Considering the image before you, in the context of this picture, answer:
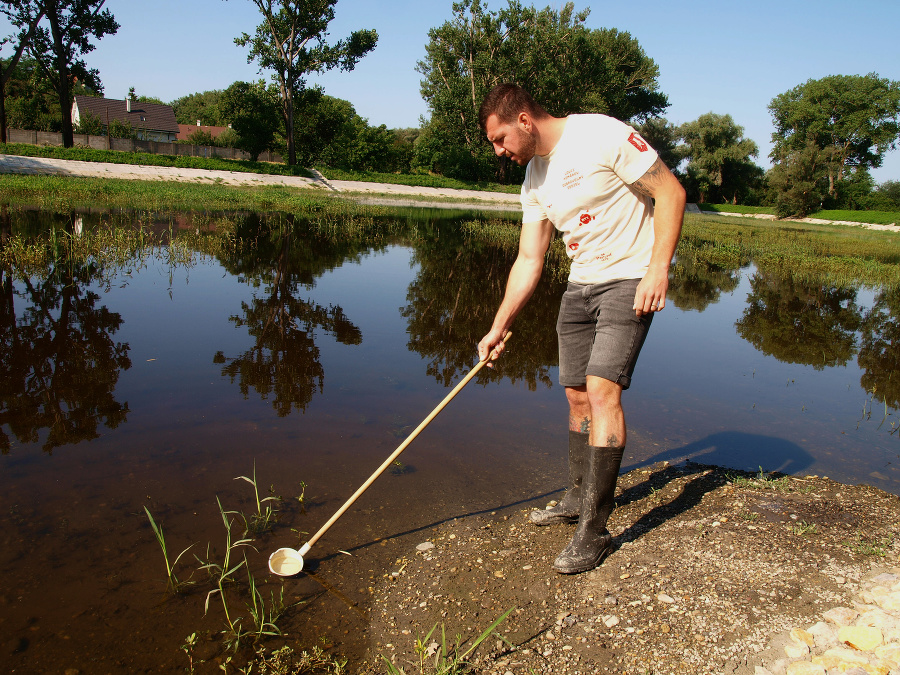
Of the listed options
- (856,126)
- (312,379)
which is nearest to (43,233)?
(312,379)

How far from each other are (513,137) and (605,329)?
1012 millimetres

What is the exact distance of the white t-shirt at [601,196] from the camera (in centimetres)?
273

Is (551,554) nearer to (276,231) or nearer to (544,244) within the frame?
(544,244)

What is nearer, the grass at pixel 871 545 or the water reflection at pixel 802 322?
the grass at pixel 871 545

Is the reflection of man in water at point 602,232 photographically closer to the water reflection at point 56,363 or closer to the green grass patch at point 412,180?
the water reflection at point 56,363

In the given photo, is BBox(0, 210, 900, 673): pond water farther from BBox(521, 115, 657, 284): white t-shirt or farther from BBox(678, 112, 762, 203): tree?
BBox(678, 112, 762, 203): tree

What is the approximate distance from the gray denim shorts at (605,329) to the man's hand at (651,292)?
8 centimetres

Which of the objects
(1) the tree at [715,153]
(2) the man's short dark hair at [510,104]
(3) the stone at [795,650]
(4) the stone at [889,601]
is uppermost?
(1) the tree at [715,153]

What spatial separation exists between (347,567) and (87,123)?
5664cm

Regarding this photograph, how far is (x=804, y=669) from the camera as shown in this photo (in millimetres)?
2068

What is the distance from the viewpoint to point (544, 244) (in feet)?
10.6

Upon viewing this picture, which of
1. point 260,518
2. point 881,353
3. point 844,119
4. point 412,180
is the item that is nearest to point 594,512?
point 260,518

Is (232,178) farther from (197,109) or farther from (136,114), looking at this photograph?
(197,109)

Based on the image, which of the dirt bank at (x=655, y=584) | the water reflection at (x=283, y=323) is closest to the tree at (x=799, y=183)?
the water reflection at (x=283, y=323)
